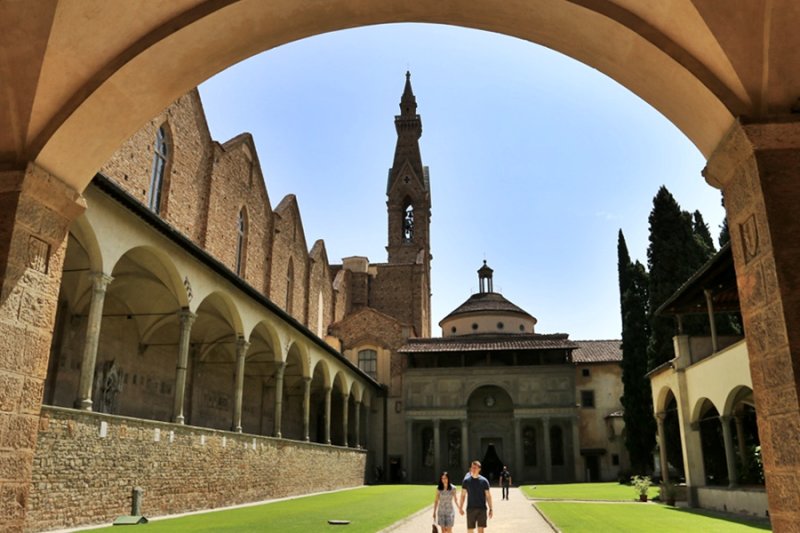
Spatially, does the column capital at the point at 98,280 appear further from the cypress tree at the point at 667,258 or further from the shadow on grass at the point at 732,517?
the cypress tree at the point at 667,258

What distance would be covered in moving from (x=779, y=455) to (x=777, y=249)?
122 centimetres

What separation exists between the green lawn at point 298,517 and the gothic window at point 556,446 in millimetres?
20751

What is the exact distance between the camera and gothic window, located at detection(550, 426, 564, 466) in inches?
1507

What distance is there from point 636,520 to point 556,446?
25.7 m

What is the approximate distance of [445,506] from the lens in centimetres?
934

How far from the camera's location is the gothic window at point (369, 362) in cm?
4134

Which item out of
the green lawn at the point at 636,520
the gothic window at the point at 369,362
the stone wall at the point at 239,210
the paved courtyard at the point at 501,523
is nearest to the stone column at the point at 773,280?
the green lawn at the point at 636,520

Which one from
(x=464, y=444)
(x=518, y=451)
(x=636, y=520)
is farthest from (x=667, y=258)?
(x=464, y=444)

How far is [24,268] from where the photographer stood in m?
4.56

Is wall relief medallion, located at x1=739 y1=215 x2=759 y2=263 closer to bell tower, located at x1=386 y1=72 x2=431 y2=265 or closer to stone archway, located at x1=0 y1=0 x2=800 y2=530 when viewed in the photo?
stone archway, located at x1=0 y1=0 x2=800 y2=530

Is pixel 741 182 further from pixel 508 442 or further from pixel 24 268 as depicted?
pixel 508 442

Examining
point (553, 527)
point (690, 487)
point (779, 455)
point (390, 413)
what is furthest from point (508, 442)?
point (779, 455)

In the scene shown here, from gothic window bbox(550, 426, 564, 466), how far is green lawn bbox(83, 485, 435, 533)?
2075 centimetres

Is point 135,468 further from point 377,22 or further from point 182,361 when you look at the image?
point 377,22
